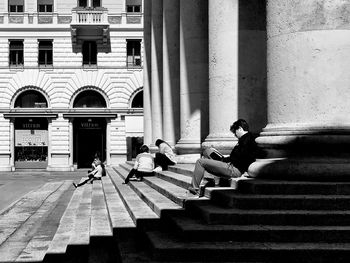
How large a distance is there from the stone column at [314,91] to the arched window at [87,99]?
37.1 meters

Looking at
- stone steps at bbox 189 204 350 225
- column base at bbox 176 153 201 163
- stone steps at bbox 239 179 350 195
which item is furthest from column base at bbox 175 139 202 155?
stone steps at bbox 189 204 350 225

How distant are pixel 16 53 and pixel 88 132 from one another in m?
7.60

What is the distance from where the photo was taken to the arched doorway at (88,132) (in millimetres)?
44781

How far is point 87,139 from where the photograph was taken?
4509 centimetres

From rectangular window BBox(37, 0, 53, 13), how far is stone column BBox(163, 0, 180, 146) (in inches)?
1057

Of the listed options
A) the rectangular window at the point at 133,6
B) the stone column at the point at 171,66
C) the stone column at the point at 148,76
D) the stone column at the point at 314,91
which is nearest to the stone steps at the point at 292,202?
the stone column at the point at 314,91

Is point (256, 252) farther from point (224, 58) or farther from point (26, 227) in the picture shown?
point (26, 227)

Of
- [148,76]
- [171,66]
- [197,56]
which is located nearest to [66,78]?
[148,76]

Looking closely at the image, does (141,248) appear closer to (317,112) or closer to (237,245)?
(237,245)

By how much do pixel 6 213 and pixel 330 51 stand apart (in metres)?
11.1

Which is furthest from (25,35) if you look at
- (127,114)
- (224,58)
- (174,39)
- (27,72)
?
(224,58)

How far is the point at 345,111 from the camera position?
26.5 feet

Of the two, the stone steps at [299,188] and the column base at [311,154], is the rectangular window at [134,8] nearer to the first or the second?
the column base at [311,154]

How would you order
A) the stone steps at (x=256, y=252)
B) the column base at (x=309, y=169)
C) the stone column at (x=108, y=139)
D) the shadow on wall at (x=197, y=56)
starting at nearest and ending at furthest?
the stone steps at (x=256, y=252), the column base at (x=309, y=169), the shadow on wall at (x=197, y=56), the stone column at (x=108, y=139)
